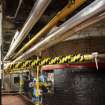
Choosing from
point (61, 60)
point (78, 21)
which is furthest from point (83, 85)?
point (78, 21)

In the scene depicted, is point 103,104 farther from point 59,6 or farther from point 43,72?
Answer: point 59,6

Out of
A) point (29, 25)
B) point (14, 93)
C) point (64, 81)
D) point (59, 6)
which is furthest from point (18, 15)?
point (14, 93)

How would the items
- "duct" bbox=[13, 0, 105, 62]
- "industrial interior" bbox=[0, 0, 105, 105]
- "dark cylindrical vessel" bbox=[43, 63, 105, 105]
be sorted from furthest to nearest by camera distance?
1. "dark cylindrical vessel" bbox=[43, 63, 105, 105]
2. "industrial interior" bbox=[0, 0, 105, 105]
3. "duct" bbox=[13, 0, 105, 62]

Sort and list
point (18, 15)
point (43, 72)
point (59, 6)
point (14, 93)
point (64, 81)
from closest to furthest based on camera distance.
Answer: point (59, 6), point (18, 15), point (64, 81), point (43, 72), point (14, 93)

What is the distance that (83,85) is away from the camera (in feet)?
17.8

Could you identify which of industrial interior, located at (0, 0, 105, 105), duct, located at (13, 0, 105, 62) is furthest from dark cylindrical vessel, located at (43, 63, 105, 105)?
duct, located at (13, 0, 105, 62)

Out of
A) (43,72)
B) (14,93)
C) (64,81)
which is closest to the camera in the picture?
(64,81)

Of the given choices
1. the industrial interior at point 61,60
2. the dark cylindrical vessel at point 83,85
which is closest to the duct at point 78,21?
the industrial interior at point 61,60

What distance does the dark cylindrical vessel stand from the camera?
542cm

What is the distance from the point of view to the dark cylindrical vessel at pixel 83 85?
5.42m

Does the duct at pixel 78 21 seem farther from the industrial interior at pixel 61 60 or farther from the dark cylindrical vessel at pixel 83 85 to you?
the dark cylindrical vessel at pixel 83 85

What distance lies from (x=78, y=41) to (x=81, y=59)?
1.13 meters

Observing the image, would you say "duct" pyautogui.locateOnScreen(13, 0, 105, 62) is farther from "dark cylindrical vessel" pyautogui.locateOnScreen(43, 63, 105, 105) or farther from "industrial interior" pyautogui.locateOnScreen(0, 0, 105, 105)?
"dark cylindrical vessel" pyautogui.locateOnScreen(43, 63, 105, 105)

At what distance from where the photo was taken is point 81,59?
507 cm
